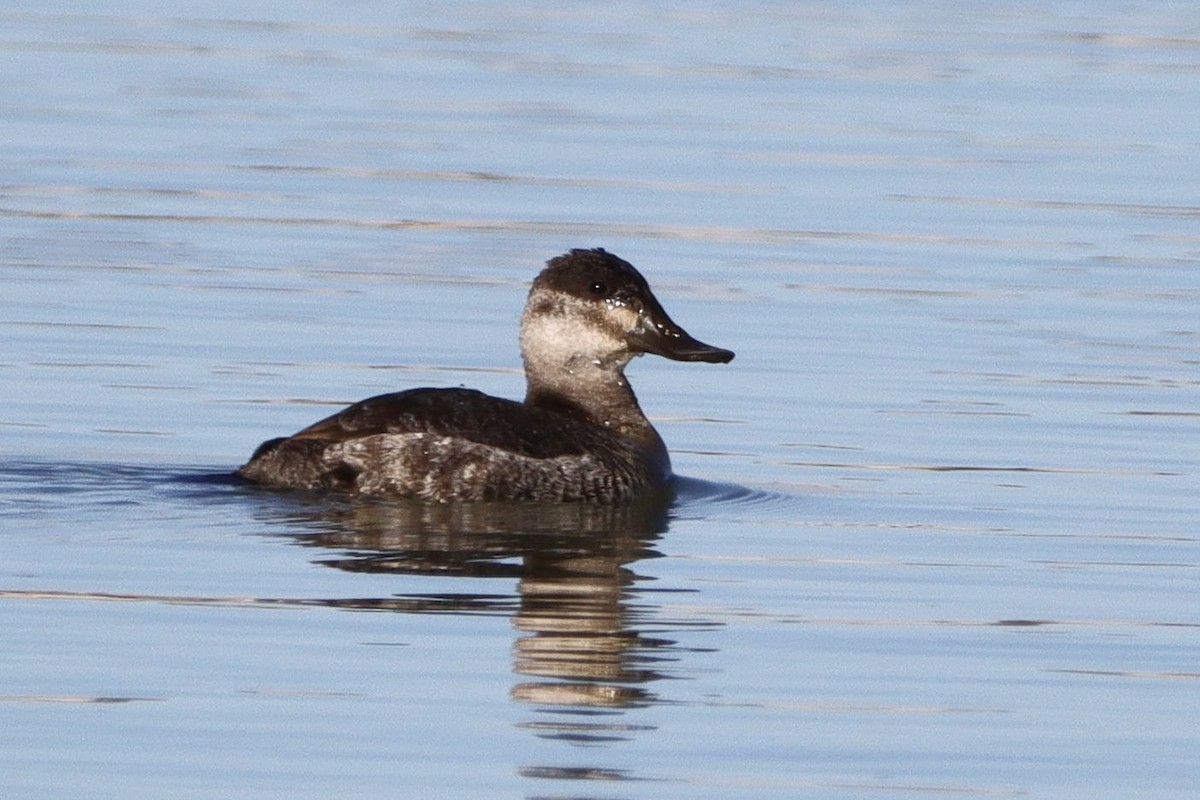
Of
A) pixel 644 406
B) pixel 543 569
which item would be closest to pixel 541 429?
pixel 543 569

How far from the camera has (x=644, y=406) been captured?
41.9 feet

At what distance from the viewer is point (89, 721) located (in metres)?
6.80

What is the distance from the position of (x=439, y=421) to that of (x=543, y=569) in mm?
1204

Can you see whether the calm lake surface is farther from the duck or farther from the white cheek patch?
the white cheek patch

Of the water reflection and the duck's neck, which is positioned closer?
the water reflection

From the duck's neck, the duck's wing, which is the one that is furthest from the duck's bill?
the duck's wing

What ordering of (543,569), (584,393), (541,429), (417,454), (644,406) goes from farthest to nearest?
(644,406) < (584,393) < (541,429) < (417,454) < (543,569)

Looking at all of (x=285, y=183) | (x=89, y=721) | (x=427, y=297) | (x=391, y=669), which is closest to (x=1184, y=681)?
(x=391, y=669)

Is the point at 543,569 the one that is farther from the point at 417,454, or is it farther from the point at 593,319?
the point at 593,319

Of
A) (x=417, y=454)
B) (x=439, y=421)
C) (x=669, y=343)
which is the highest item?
(x=669, y=343)

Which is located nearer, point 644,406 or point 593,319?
point 593,319

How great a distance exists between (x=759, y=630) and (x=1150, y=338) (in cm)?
648

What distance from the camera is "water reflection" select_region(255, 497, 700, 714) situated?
7.40m

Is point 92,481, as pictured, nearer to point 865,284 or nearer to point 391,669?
point 391,669
